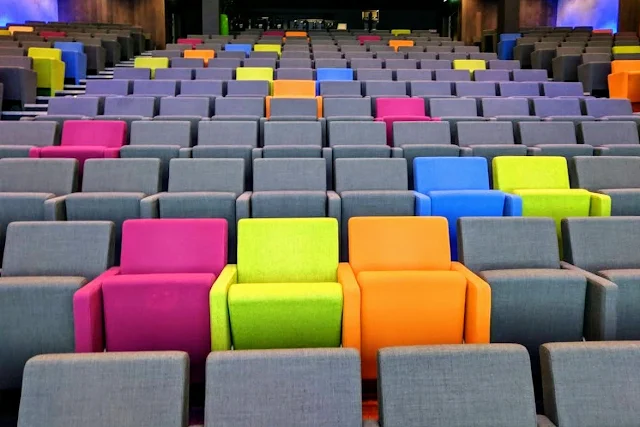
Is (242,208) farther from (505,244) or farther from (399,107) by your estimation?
(399,107)

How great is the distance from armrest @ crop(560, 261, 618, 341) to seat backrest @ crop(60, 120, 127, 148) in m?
1.40

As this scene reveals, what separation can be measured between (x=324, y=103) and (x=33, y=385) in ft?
5.39

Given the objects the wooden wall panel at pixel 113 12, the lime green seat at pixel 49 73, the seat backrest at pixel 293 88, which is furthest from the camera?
the wooden wall panel at pixel 113 12

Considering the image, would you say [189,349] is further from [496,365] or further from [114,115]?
[114,115]

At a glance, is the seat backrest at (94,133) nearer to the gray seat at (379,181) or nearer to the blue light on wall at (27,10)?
the gray seat at (379,181)

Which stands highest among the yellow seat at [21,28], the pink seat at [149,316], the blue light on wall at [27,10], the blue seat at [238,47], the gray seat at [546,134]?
the blue light on wall at [27,10]

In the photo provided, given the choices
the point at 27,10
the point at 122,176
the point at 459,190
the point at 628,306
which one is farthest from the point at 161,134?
the point at 27,10

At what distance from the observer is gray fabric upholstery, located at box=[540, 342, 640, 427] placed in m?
0.63

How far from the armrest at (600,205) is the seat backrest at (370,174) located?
Result: 1.43ft

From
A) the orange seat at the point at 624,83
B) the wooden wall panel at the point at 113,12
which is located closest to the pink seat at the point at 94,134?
the orange seat at the point at 624,83

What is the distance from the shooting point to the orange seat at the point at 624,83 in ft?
7.97

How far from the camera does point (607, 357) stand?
645mm

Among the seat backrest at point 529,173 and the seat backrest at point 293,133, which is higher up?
the seat backrest at point 293,133

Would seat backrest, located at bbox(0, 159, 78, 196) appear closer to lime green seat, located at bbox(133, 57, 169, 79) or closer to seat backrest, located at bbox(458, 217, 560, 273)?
seat backrest, located at bbox(458, 217, 560, 273)
